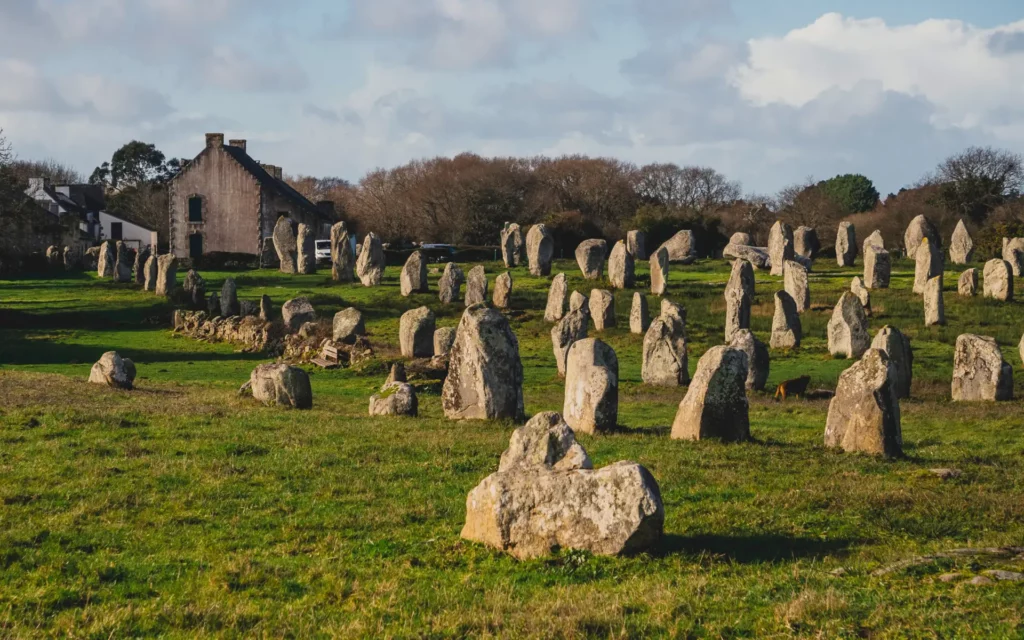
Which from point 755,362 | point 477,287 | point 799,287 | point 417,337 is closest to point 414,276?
point 477,287

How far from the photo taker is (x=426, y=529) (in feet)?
42.1

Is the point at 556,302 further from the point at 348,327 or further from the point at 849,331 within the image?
the point at 849,331

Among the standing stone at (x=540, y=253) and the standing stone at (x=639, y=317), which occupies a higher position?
the standing stone at (x=540, y=253)

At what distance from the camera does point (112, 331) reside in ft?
144

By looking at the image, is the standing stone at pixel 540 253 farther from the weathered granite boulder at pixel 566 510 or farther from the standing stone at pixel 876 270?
the weathered granite boulder at pixel 566 510

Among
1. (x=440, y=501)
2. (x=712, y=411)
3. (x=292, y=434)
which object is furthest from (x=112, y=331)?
(x=440, y=501)

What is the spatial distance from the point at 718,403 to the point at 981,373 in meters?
11.6

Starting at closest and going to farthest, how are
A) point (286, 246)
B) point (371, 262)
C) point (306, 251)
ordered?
point (371, 262), point (306, 251), point (286, 246)

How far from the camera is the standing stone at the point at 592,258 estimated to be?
5359 centimetres

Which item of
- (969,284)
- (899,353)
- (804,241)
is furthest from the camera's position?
(804,241)

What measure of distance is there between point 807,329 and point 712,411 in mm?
22750

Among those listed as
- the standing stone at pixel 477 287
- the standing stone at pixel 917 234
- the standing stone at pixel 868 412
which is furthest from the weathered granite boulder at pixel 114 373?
the standing stone at pixel 917 234

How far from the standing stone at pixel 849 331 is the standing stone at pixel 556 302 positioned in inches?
419

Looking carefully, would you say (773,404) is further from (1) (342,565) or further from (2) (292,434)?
(1) (342,565)
